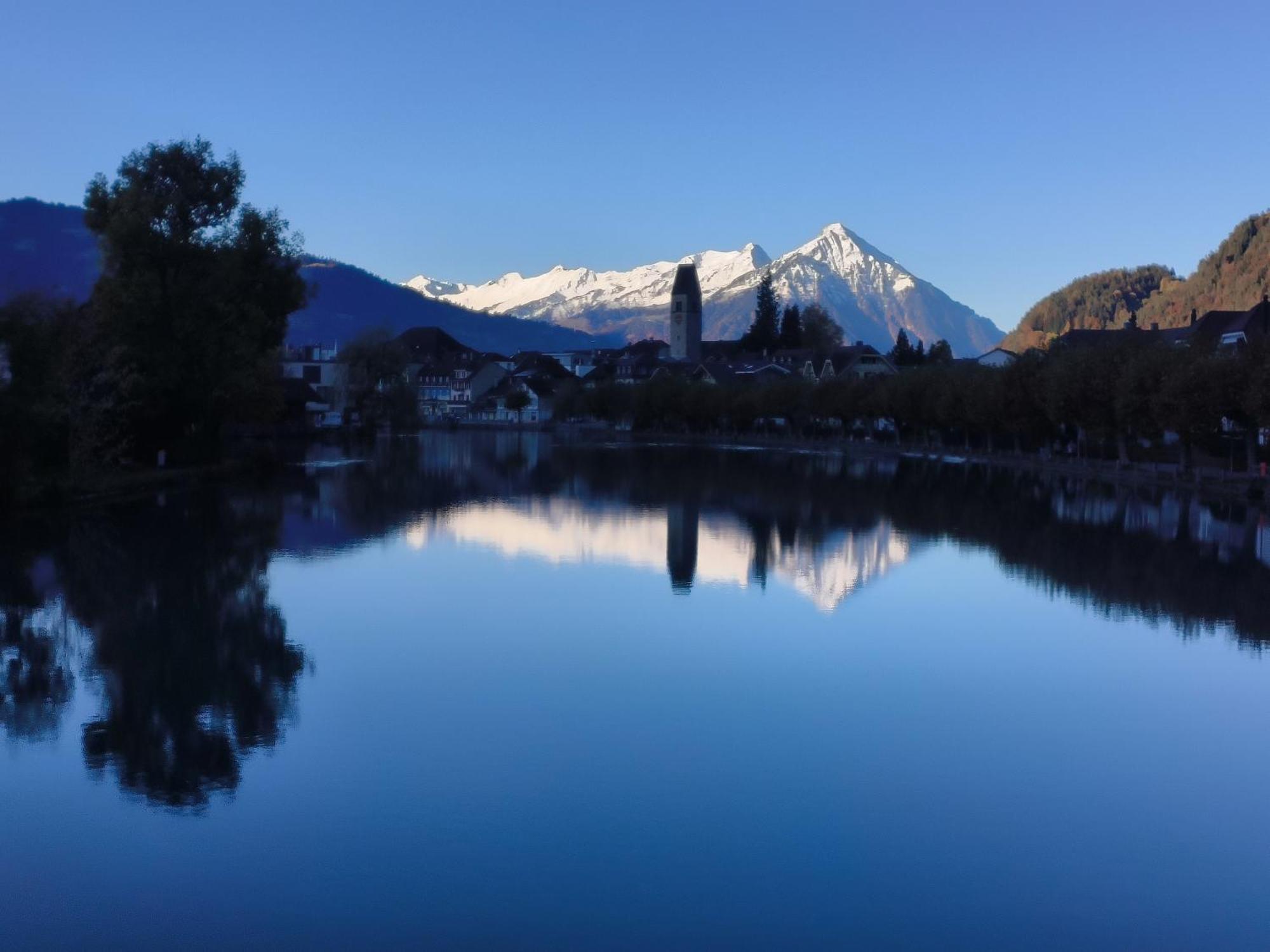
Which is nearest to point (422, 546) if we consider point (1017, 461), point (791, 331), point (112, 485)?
point (112, 485)

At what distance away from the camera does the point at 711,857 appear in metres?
8.63

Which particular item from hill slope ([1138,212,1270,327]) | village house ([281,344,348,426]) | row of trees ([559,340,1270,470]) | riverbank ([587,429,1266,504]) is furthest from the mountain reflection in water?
hill slope ([1138,212,1270,327])

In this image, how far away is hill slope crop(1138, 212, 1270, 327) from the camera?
14862cm

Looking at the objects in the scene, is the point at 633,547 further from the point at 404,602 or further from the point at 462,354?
the point at 462,354

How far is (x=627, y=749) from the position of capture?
11.2 metres

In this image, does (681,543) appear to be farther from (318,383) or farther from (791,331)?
(791,331)

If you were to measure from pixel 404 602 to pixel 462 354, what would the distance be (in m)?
176

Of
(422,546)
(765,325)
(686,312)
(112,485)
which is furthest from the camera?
(686,312)

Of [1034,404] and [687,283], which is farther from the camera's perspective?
[687,283]

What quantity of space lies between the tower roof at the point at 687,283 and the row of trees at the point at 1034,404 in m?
53.7

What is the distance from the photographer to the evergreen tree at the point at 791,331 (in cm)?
15050

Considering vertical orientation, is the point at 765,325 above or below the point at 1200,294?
below

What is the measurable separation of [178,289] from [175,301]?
1.42 ft

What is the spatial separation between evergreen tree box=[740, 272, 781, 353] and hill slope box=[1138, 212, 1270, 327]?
45.7 metres
